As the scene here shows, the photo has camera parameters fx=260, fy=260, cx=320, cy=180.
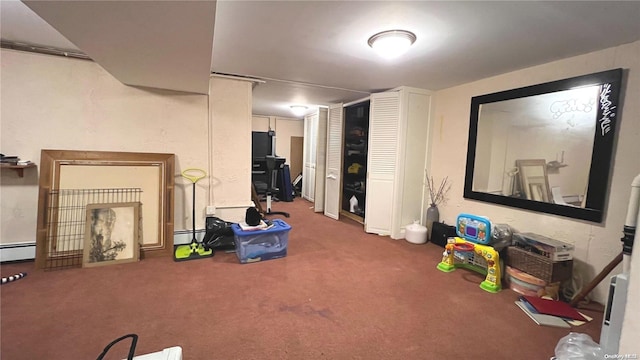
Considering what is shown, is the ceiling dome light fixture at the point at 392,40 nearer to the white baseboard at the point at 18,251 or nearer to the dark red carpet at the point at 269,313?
the dark red carpet at the point at 269,313

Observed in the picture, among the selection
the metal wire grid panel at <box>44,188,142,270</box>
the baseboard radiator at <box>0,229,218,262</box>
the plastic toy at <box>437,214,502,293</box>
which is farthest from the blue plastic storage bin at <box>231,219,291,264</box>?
the baseboard radiator at <box>0,229,218,262</box>

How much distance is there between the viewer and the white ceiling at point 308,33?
1.45m

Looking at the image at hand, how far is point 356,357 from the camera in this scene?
1567 millimetres

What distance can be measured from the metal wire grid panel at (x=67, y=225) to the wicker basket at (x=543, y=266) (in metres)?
4.25

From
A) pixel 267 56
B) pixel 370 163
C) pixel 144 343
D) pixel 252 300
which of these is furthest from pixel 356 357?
pixel 370 163

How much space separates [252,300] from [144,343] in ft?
2.43

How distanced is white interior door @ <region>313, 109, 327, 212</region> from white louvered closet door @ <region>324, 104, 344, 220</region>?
222 mm

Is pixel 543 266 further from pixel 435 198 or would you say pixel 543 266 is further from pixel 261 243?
pixel 261 243

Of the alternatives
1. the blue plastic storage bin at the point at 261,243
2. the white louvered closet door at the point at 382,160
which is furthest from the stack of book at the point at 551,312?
the blue plastic storage bin at the point at 261,243

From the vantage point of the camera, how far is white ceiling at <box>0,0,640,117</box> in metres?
1.45

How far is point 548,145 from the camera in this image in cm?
253

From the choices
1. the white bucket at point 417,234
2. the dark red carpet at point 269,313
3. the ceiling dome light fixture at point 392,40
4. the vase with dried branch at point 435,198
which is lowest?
the dark red carpet at point 269,313

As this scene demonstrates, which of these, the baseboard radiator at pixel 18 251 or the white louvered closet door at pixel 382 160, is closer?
the baseboard radiator at pixel 18 251

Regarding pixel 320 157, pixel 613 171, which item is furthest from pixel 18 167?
pixel 613 171
